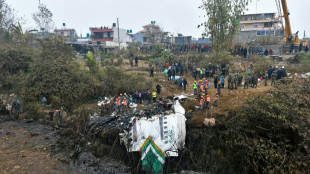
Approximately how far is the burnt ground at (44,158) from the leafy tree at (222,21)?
59.3 feet

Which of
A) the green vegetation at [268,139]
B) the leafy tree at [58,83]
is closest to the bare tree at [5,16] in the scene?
the leafy tree at [58,83]

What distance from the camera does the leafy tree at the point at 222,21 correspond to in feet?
74.9

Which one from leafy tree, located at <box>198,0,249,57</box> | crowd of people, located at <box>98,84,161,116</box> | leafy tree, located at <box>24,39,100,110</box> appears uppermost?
leafy tree, located at <box>198,0,249,57</box>

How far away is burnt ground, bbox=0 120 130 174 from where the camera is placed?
26.1ft

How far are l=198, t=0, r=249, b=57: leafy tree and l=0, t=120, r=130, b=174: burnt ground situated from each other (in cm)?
1807

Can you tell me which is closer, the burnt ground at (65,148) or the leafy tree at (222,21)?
the burnt ground at (65,148)

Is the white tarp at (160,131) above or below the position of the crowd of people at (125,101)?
below

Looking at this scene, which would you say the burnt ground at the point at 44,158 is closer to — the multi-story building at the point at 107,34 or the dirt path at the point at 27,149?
the dirt path at the point at 27,149

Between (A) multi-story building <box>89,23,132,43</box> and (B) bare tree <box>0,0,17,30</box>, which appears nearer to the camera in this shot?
(B) bare tree <box>0,0,17,30</box>

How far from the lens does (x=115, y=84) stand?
1862cm

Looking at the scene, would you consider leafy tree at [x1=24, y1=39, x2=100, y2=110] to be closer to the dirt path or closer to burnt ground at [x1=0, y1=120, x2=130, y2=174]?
the dirt path

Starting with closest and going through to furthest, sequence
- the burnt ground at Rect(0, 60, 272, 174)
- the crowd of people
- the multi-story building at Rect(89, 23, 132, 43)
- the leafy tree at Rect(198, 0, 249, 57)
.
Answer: the burnt ground at Rect(0, 60, 272, 174) < the crowd of people < the leafy tree at Rect(198, 0, 249, 57) < the multi-story building at Rect(89, 23, 132, 43)

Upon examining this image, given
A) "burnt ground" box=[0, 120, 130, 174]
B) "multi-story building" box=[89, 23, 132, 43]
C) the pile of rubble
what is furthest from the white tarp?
"multi-story building" box=[89, 23, 132, 43]

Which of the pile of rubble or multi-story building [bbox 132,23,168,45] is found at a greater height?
multi-story building [bbox 132,23,168,45]
